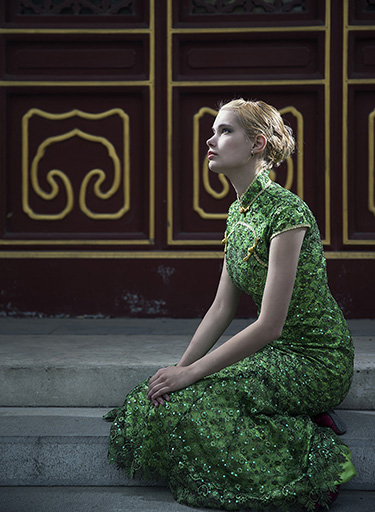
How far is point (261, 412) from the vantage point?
8.39ft

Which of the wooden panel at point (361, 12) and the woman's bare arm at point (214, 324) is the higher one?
the wooden panel at point (361, 12)

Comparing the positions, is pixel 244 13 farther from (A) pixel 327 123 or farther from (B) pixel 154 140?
(B) pixel 154 140

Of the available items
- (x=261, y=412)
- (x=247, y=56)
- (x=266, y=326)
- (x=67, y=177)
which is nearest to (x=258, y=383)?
(x=261, y=412)

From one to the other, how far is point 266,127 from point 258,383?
0.91 m

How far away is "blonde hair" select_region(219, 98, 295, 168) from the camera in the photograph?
8.86 ft

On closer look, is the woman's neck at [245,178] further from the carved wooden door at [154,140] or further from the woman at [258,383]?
A: the carved wooden door at [154,140]

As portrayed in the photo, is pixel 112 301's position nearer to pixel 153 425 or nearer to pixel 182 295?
pixel 182 295

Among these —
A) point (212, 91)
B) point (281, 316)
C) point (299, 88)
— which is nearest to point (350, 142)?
point (299, 88)

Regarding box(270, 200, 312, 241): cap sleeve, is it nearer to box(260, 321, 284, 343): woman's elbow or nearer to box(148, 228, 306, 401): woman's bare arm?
box(148, 228, 306, 401): woman's bare arm

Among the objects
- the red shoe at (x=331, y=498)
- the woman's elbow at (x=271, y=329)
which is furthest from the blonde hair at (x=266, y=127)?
the red shoe at (x=331, y=498)

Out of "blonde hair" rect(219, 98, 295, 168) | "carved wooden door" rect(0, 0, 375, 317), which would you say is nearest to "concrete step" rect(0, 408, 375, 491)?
"blonde hair" rect(219, 98, 295, 168)

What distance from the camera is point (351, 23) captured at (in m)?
4.70

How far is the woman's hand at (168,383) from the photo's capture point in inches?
101

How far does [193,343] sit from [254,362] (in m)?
0.29
